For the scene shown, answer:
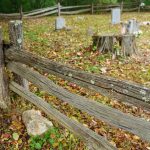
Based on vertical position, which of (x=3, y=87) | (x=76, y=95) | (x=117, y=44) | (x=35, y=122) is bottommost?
(x=35, y=122)

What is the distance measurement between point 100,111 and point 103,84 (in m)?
0.32

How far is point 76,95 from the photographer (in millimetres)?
3326

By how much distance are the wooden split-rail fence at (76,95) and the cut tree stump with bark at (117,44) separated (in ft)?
10.7

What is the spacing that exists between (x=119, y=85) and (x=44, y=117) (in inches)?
78.1

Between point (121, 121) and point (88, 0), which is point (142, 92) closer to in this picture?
point (121, 121)

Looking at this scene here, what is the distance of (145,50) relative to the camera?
327 inches

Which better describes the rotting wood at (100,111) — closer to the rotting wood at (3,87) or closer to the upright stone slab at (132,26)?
the rotting wood at (3,87)

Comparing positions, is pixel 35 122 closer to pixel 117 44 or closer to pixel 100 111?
pixel 100 111

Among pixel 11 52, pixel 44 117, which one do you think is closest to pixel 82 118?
pixel 44 117

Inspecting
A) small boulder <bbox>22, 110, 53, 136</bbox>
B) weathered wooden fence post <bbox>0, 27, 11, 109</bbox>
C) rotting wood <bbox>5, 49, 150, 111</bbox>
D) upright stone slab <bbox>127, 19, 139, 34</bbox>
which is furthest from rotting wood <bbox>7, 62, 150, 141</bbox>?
upright stone slab <bbox>127, 19, 139, 34</bbox>

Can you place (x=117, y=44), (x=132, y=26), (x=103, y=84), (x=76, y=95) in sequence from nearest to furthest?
(x=103, y=84), (x=76, y=95), (x=117, y=44), (x=132, y=26)

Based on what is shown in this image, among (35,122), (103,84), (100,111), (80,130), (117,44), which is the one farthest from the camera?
(117,44)


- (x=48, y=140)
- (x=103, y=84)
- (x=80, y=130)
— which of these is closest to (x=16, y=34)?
(x=48, y=140)

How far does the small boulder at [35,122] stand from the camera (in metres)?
4.12
